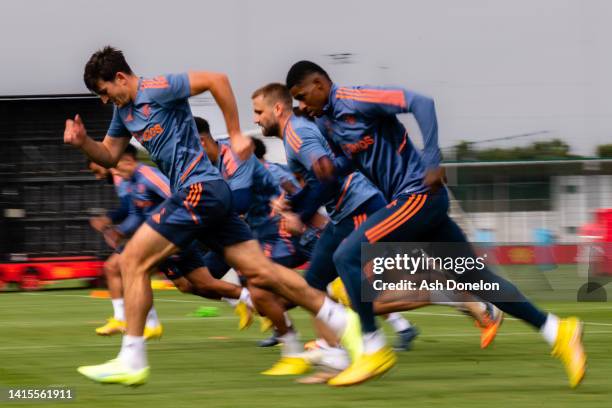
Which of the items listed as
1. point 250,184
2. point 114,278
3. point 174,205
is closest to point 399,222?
point 174,205

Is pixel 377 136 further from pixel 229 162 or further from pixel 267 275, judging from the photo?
pixel 229 162

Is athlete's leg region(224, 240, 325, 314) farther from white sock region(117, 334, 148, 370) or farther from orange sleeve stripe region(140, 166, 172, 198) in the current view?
orange sleeve stripe region(140, 166, 172, 198)

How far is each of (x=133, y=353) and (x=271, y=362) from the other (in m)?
2.15

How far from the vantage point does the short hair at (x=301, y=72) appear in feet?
25.9

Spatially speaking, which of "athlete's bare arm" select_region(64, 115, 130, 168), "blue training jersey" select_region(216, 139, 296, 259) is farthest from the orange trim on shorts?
"blue training jersey" select_region(216, 139, 296, 259)

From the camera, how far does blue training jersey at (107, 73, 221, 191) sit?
7695mm

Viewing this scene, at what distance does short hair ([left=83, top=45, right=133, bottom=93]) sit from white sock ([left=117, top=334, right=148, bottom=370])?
5.26 feet

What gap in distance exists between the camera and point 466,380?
8.05m

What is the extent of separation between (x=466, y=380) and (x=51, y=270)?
16448 mm

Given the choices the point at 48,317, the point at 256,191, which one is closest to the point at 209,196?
the point at 256,191

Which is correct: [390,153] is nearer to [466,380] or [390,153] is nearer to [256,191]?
[466,380]

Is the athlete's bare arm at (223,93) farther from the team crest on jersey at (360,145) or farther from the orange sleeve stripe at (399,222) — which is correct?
the orange sleeve stripe at (399,222)

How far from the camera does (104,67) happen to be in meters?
7.82

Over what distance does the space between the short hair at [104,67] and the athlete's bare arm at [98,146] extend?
0.88 ft
